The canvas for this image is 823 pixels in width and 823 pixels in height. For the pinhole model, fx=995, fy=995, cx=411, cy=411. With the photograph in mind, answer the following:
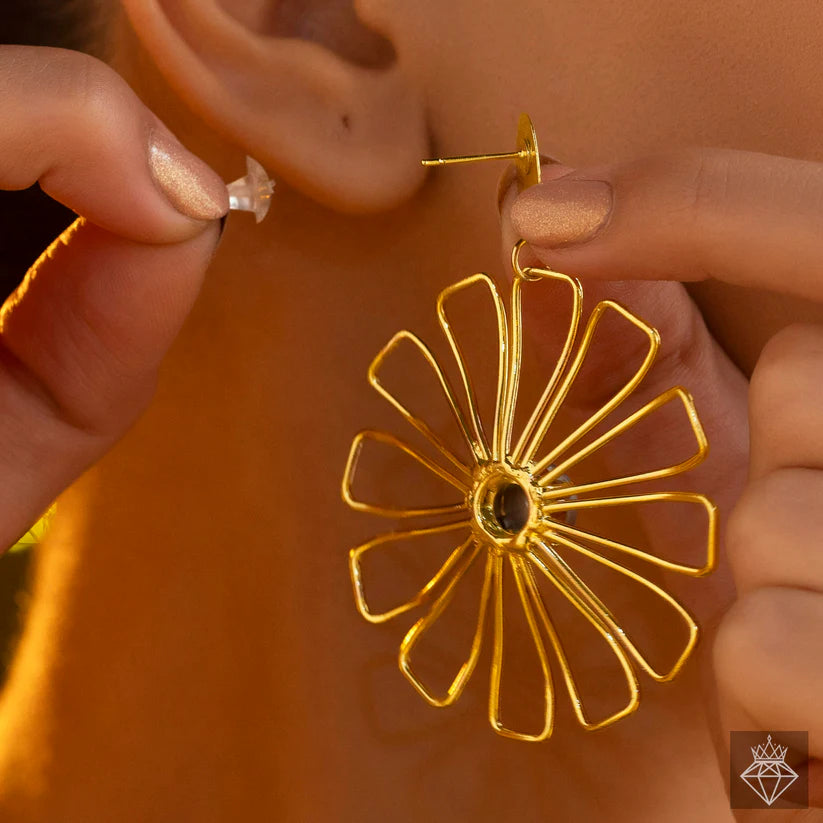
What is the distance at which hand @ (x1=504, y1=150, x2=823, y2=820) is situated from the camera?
54cm

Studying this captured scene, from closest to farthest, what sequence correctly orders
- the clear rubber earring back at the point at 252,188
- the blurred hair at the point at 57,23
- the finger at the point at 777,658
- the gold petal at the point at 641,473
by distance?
1. the finger at the point at 777,658
2. the gold petal at the point at 641,473
3. the clear rubber earring back at the point at 252,188
4. the blurred hair at the point at 57,23

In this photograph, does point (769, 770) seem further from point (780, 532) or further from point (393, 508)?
point (393, 508)

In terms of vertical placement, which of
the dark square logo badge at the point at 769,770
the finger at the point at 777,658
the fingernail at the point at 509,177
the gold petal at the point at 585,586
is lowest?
the dark square logo badge at the point at 769,770

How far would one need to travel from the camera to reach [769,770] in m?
0.64

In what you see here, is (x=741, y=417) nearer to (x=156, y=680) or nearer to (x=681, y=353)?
(x=681, y=353)

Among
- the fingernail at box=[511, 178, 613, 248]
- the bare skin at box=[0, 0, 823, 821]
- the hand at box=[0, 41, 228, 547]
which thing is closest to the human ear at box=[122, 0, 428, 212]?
the bare skin at box=[0, 0, 823, 821]

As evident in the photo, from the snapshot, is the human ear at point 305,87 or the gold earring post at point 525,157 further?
the human ear at point 305,87

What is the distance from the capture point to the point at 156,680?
1065mm

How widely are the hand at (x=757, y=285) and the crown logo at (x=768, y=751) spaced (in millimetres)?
20

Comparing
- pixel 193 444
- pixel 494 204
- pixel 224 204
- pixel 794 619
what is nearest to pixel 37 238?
pixel 193 444

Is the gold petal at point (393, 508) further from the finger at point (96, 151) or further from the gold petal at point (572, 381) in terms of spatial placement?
the finger at point (96, 151)

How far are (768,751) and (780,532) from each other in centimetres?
17

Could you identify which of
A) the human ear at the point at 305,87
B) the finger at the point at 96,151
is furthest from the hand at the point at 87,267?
the human ear at the point at 305,87

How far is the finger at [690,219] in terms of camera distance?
561mm
